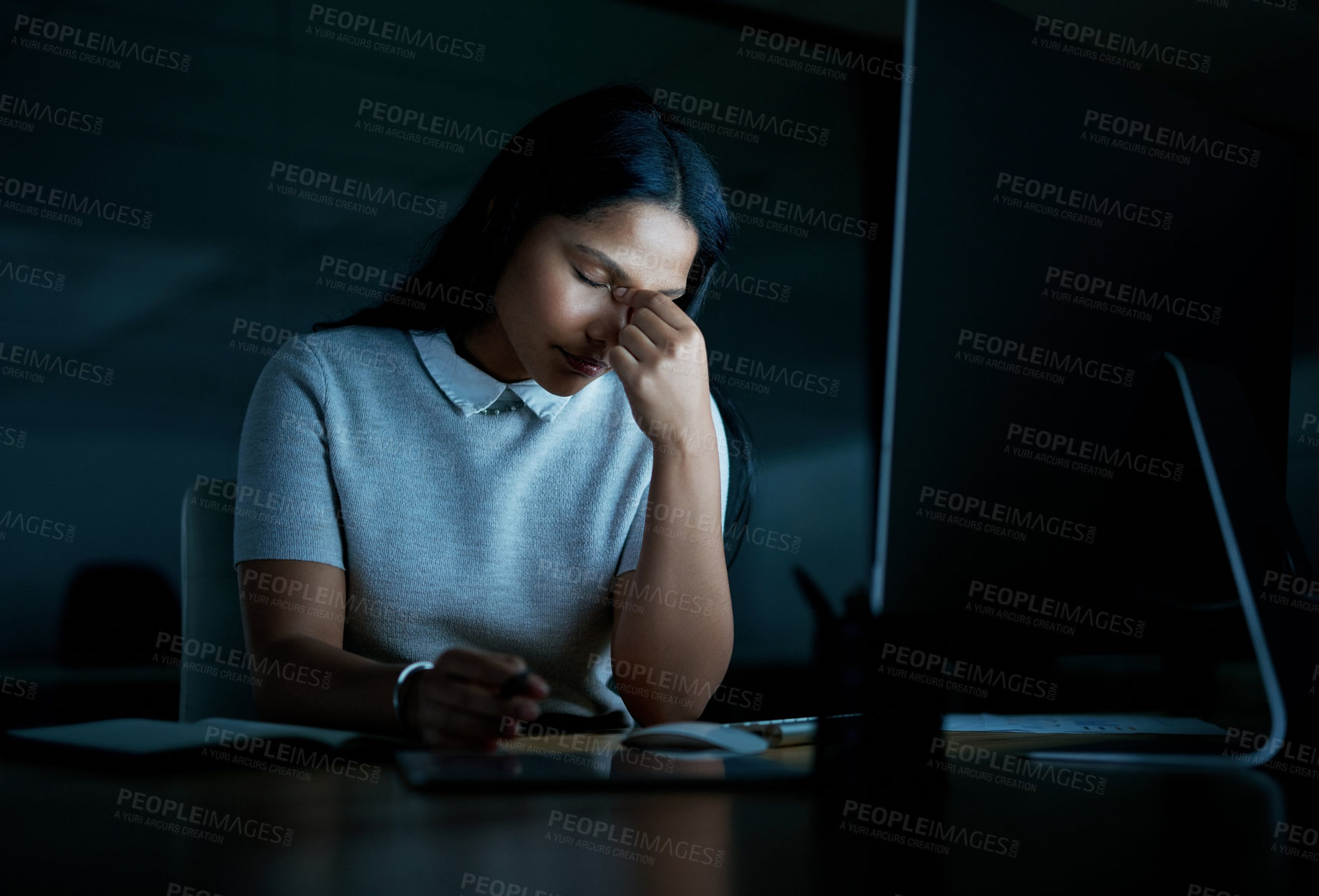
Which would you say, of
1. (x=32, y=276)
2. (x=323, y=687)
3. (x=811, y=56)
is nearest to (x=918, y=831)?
(x=323, y=687)

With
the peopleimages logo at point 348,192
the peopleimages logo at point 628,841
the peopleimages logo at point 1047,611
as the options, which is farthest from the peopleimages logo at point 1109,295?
→ the peopleimages logo at point 348,192

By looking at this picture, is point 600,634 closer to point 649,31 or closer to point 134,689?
point 134,689

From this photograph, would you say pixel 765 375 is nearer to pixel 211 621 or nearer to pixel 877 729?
pixel 211 621

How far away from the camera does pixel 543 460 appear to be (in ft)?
4.39

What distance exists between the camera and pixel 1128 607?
0.86 m

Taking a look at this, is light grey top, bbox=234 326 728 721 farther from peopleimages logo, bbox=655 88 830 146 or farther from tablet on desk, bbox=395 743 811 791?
peopleimages logo, bbox=655 88 830 146

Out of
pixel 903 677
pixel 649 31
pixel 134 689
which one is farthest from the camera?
pixel 649 31

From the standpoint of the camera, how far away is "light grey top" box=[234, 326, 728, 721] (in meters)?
1.21

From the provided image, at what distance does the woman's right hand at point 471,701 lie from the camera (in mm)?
694

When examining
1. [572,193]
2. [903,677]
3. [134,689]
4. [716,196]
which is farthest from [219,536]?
[134,689]

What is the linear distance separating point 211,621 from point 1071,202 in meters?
1.14

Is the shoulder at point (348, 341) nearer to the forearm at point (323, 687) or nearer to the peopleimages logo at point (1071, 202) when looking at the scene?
the forearm at point (323, 687)

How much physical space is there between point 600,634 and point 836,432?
2499 millimetres

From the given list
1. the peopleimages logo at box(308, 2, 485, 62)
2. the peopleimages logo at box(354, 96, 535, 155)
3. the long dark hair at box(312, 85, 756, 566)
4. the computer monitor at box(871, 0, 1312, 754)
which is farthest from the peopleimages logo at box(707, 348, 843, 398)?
the computer monitor at box(871, 0, 1312, 754)
